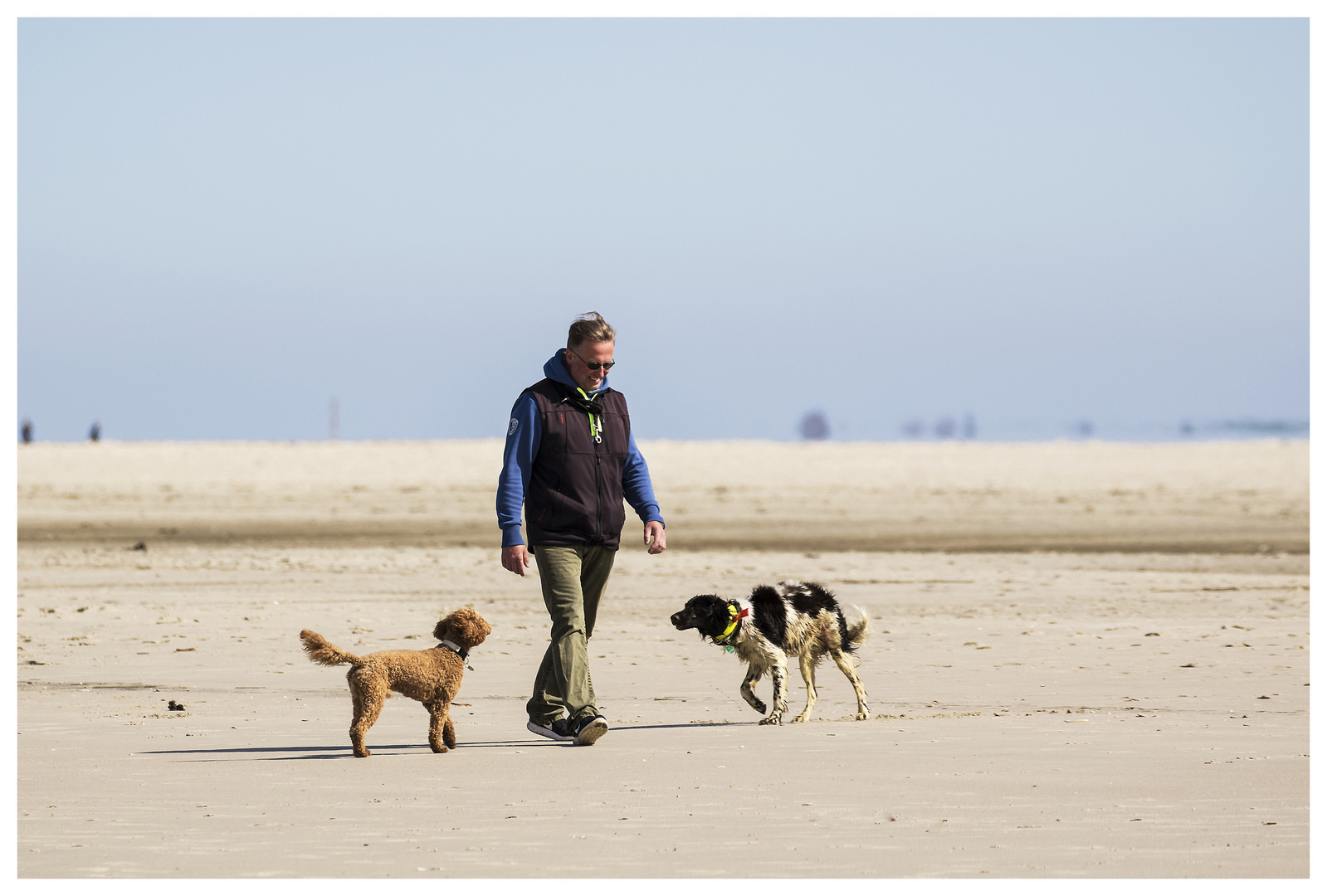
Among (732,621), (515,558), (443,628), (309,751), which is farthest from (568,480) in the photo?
(309,751)

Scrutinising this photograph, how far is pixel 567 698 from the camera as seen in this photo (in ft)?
24.0

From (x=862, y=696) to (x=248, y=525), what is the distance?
18655 mm

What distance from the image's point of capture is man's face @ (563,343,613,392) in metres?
7.27

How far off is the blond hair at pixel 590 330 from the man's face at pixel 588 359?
0.06 feet

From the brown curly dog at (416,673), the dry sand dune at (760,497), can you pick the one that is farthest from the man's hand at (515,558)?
the dry sand dune at (760,497)

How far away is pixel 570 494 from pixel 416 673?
1.05 metres

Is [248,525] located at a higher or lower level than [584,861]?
lower

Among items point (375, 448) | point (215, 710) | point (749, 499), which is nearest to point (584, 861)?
point (215, 710)

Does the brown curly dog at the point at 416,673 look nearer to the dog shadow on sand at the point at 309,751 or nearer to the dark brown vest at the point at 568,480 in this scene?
the dog shadow on sand at the point at 309,751

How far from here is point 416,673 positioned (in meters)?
7.05

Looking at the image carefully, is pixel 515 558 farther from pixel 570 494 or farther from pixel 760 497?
pixel 760 497

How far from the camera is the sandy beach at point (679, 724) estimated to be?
5.43 metres
